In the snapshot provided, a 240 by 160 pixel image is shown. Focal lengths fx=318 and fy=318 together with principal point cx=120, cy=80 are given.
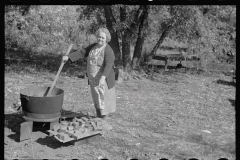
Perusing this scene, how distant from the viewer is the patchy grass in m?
4.91

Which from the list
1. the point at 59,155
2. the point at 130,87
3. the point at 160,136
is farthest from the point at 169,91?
the point at 59,155

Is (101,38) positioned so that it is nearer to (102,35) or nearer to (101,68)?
(102,35)

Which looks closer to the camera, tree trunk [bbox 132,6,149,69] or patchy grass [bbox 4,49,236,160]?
patchy grass [bbox 4,49,236,160]

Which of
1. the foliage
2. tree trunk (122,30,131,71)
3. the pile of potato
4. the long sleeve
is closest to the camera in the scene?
the pile of potato

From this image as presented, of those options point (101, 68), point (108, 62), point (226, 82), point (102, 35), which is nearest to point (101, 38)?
point (102, 35)

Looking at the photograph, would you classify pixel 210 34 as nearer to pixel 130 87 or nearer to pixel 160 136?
pixel 130 87

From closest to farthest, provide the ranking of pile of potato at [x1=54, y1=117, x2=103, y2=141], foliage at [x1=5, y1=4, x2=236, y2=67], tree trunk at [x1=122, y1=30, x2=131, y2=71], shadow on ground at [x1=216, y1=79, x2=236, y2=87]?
pile of potato at [x1=54, y1=117, x2=103, y2=141] < foliage at [x1=5, y1=4, x2=236, y2=67] < shadow on ground at [x1=216, y1=79, x2=236, y2=87] < tree trunk at [x1=122, y1=30, x2=131, y2=71]

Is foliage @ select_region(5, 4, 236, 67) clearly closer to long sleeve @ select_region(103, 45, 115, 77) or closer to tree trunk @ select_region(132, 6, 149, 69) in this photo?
tree trunk @ select_region(132, 6, 149, 69)

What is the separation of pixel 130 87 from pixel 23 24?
7073 millimetres

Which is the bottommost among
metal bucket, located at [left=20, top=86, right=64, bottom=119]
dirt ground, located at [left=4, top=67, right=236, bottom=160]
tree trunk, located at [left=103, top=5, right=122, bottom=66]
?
dirt ground, located at [left=4, top=67, right=236, bottom=160]

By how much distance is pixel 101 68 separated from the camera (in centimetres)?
549

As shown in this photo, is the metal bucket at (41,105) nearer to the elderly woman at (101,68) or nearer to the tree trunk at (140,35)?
the elderly woman at (101,68)

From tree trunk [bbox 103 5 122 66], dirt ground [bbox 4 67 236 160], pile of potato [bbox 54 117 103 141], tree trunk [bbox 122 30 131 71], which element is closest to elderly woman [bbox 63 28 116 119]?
pile of potato [bbox 54 117 103 141]

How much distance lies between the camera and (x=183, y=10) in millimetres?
9312
